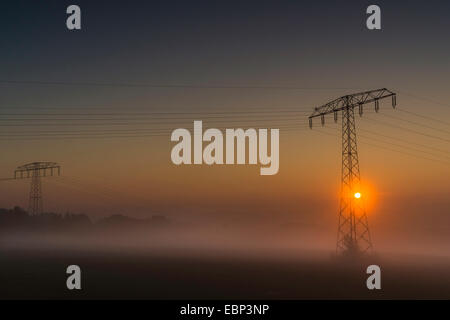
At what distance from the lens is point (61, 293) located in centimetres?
7400

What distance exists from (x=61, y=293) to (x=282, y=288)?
109ft

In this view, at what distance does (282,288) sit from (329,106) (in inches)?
1172

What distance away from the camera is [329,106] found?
2783 inches

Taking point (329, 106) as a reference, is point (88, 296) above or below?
below
